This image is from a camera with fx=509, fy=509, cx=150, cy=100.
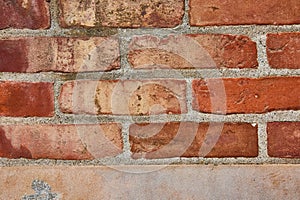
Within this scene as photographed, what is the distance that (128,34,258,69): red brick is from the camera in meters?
0.75

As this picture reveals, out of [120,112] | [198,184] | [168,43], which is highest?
[168,43]

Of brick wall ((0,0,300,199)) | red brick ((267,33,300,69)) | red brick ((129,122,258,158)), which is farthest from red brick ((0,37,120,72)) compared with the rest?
red brick ((267,33,300,69))

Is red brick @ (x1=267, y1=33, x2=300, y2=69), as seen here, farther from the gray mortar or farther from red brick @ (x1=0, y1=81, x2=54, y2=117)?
red brick @ (x1=0, y1=81, x2=54, y2=117)

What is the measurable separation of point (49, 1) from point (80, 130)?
0.20 metres

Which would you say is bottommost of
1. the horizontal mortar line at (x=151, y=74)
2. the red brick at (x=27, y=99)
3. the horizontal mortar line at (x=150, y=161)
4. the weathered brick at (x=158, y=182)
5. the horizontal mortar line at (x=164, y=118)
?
the weathered brick at (x=158, y=182)

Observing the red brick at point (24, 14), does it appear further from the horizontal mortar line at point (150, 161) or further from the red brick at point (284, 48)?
the red brick at point (284, 48)

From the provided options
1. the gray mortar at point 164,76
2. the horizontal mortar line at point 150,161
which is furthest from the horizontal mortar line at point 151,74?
the horizontal mortar line at point 150,161

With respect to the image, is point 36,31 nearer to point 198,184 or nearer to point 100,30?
point 100,30

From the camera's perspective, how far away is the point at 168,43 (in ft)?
2.48

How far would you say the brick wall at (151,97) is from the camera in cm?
75

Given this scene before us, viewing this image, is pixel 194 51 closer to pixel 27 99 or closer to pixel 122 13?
pixel 122 13

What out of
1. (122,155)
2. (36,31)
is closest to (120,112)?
(122,155)

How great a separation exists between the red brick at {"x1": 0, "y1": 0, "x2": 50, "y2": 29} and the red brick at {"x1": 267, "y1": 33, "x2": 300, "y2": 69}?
1.09 ft

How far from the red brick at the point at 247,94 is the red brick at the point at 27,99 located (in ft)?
0.74
